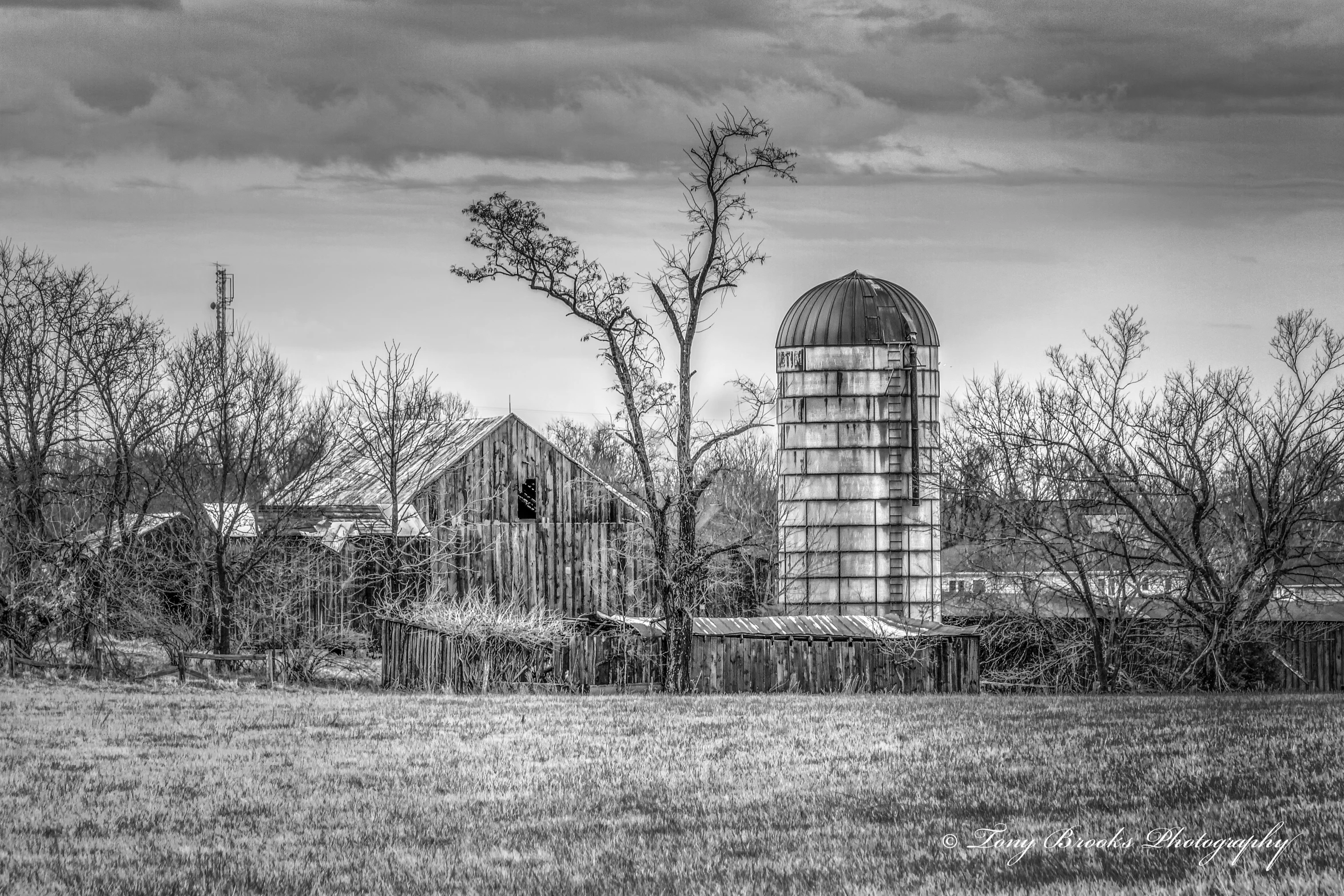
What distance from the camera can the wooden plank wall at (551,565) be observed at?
3766 centimetres

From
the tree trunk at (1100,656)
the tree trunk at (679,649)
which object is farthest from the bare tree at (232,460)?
the tree trunk at (1100,656)

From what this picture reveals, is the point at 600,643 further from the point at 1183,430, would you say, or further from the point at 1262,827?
the point at 1262,827

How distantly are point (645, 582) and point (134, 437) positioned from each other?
13.4m

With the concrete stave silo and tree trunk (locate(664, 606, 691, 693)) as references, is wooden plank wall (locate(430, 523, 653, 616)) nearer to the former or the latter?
the concrete stave silo

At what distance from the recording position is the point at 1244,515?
1266 inches

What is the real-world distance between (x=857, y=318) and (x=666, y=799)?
29439 mm

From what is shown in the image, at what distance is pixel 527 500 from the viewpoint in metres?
38.9

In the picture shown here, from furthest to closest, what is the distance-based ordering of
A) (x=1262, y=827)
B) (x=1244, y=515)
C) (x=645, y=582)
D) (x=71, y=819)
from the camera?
(x=645, y=582)
(x=1244, y=515)
(x=71, y=819)
(x=1262, y=827)

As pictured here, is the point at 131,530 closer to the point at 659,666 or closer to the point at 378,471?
the point at 378,471

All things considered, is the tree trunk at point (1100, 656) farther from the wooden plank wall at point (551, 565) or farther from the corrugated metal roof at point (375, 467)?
the corrugated metal roof at point (375, 467)

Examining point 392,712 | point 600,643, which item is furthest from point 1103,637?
point 392,712

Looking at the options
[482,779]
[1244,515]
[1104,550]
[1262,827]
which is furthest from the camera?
[1244,515]
